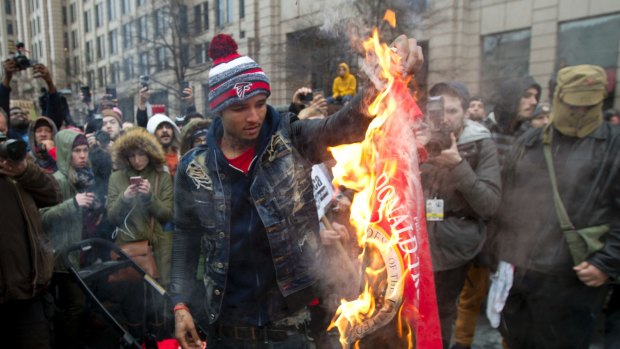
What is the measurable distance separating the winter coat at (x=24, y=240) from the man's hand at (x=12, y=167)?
0.13 ft

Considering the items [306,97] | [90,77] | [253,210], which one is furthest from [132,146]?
[90,77]

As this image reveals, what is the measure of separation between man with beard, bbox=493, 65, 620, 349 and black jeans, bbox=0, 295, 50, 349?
3.53 metres

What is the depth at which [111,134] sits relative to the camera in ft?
19.1

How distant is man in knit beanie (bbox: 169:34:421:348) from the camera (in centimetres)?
212

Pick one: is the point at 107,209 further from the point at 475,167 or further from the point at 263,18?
the point at 475,167

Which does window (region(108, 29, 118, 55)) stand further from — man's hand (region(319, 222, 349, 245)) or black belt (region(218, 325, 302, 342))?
black belt (region(218, 325, 302, 342))

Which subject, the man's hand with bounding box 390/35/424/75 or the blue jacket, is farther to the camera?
the blue jacket

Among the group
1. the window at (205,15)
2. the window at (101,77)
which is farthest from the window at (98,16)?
the window at (205,15)

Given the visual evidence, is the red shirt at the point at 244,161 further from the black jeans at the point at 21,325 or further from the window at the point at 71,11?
the window at the point at 71,11

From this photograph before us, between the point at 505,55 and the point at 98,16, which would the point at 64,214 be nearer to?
the point at 505,55

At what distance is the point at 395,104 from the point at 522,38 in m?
1.76

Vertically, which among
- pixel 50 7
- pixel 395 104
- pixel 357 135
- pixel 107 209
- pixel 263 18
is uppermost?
pixel 50 7

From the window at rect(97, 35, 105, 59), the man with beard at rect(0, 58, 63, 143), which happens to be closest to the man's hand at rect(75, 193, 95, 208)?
the man with beard at rect(0, 58, 63, 143)

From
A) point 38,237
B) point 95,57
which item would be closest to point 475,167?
point 38,237
